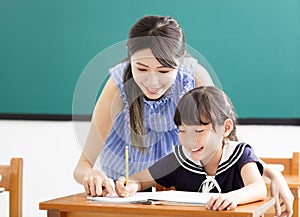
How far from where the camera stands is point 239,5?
11.5ft

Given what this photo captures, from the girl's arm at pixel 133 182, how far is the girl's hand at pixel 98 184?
0.02 m

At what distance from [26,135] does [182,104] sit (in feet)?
7.74

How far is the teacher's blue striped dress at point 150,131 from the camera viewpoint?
1.53m

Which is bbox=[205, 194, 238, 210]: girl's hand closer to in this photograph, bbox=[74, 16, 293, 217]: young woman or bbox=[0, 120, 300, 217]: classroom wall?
bbox=[74, 16, 293, 217]: young woman

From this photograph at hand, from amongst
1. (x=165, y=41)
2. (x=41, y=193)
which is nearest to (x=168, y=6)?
(x=41, y=193)

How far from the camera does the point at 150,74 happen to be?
146 cm

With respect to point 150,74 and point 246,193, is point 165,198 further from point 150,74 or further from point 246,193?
point 150,74

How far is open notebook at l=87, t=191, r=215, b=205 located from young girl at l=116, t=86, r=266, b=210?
0.05 meters

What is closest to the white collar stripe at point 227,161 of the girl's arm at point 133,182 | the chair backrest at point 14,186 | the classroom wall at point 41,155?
the girl's arm at point 133,182

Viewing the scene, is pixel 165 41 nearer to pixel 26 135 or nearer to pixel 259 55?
pixel 259 55

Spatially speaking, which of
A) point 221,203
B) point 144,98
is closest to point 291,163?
point 221,203

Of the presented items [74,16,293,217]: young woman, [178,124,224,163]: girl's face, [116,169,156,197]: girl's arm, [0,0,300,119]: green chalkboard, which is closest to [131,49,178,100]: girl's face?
[74,16,293,217]: young woman

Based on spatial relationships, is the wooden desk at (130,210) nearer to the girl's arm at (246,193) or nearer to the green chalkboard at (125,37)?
the girl's arm at (246,193)

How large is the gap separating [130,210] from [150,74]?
1.13 feet
